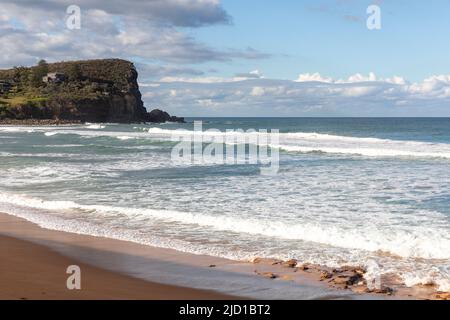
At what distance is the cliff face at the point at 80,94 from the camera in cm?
11316

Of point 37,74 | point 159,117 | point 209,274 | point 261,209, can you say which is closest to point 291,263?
point 209,274

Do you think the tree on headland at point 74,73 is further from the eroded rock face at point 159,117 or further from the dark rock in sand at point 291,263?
the dark rock in sand at point 291,263

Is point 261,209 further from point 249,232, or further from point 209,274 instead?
point 209,274

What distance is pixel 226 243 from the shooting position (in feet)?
31.0

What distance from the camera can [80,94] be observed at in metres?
129

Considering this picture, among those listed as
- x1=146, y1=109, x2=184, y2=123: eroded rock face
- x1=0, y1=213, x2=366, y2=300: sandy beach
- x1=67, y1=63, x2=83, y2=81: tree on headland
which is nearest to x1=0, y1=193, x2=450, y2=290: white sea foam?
x1=0, y1=213, x2=366, y2=300: sandy beach

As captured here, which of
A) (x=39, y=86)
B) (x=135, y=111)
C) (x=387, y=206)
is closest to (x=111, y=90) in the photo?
(x=135, y=111)

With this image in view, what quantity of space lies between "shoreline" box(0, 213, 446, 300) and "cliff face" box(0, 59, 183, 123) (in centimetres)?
10346

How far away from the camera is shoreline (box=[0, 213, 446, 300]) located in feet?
21.7

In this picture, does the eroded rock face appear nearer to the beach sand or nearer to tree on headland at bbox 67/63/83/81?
tree on headland at bbox 67/63/83/81

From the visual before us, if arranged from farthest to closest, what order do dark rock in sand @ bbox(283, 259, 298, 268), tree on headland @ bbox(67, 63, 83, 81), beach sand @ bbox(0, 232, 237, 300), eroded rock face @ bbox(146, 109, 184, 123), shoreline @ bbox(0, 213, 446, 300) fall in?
tree on headland @ bbox(67, 63, 83, 81), eroded rock face @ bbox(146, 109, 184, 123), dark rock in sand @ bbox(283, 259, 298, 268), shoreline @ bbox(0, 213, 446, 300), beach sand @ bbox(0, 232, 237, 300)

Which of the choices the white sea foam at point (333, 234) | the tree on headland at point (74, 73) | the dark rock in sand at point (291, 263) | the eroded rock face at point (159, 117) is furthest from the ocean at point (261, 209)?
the tree on headland at point (74, 73)

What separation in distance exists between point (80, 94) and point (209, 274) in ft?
419
